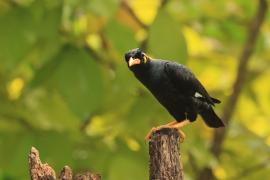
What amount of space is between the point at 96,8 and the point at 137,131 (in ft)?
2.04

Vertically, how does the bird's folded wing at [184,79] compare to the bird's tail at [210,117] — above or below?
above

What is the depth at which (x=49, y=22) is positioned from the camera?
11.3 ft

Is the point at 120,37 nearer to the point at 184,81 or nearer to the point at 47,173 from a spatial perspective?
the point at 184,81

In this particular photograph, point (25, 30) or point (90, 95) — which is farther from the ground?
point (25, 30)

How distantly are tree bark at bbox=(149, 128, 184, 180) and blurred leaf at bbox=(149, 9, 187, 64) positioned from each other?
1.00 m

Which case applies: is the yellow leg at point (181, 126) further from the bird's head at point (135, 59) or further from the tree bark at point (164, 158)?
the bird's head at point (135, 59)

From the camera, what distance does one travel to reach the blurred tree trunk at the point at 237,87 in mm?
4039

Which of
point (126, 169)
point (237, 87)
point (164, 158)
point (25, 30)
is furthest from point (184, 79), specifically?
point (237, 87)

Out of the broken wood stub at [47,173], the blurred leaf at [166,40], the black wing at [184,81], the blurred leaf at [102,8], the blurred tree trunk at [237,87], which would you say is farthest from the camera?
the blurred tree trunk at [237,87]

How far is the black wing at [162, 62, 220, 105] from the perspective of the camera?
7.43ft

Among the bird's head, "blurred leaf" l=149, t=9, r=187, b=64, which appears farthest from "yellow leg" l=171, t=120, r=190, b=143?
"blurred leaf" l=149, t=9, r=187, b=64

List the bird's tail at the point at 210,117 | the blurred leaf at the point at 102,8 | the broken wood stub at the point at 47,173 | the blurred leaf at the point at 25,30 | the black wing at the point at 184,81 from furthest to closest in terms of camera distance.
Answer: the blurred leaf at the point at 25,30
the blurred leaf at the point at 102,8
the bird's tail at the point at 210,117
the black wing at the point at 184,81
the broken wood stub at the point at 47,173

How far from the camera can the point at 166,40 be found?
3092 mm

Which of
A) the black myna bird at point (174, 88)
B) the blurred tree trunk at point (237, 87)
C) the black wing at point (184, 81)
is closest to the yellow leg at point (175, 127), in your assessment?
the black myna bird at point (174, 88)
